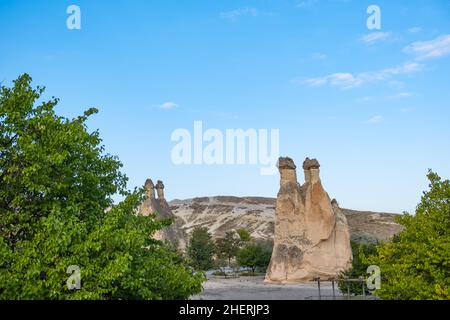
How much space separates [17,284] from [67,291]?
903 mm

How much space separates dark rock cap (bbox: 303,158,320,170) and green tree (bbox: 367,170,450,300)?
3091 cm

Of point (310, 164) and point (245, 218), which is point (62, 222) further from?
point (245, 218)

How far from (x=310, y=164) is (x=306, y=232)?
21.0 ft

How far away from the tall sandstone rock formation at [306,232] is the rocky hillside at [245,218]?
3466 centimetres

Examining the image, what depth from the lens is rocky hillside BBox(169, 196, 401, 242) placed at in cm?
8850

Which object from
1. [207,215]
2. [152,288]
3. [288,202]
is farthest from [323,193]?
[207,215]

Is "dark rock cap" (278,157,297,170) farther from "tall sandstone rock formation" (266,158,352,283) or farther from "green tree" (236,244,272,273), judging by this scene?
"green tree" (236,244,272,273)

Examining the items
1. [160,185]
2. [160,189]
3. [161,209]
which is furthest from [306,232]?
[160,189]

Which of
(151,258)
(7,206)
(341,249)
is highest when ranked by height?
(7,206)

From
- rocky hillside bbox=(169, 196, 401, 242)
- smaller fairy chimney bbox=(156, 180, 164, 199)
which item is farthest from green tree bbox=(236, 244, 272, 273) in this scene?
rocky hillside bbox=(169, 196, 401, 242)

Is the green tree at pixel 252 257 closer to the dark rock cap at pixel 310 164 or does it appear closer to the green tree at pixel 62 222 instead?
the dark rock cap at pixel 310 164

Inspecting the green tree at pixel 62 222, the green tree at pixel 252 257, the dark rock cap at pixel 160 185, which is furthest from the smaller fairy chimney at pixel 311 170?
the green tree at pixel 62 222
